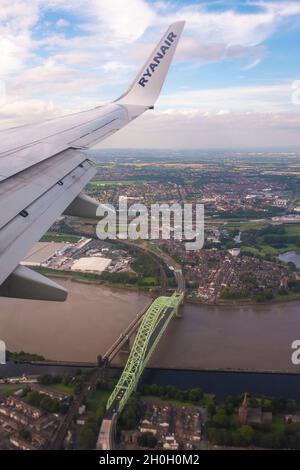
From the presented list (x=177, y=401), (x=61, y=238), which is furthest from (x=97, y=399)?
(x=61, y=238)

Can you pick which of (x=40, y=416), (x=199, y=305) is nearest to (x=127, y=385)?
(x=40, y=416)

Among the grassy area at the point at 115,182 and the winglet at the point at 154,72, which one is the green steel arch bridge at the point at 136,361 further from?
the grassy area at the point at 115,182

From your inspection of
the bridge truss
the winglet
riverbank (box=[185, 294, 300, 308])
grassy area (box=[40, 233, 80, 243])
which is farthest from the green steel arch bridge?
grassy area (box=[40, 233, 80, 243])

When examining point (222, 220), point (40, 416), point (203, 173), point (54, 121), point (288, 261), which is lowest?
point (40, 416)

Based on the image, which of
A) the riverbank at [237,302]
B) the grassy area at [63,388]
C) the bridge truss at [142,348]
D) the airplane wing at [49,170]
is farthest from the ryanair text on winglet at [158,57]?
the riverbank at [237,302]

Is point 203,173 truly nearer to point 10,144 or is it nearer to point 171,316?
point 171,316

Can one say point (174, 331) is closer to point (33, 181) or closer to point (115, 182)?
point (33, 181)
